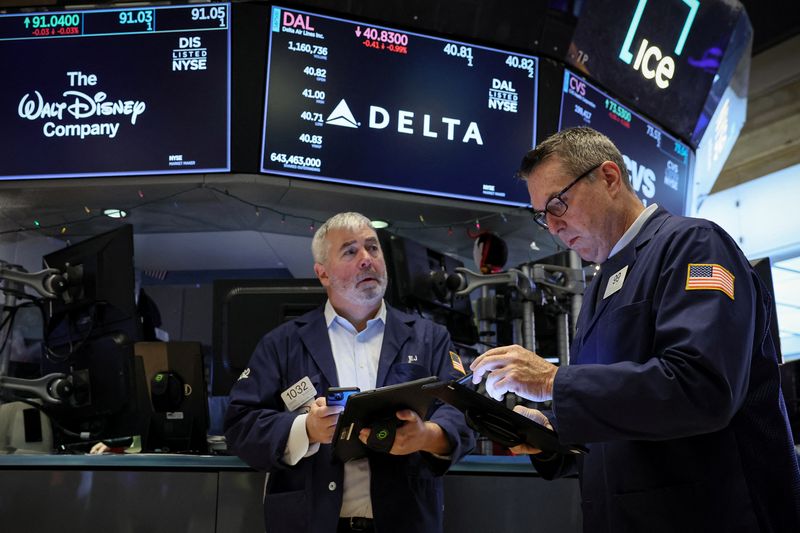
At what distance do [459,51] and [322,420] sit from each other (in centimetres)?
280

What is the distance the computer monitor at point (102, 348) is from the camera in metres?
3.29

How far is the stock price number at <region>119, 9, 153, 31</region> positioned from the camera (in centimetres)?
402

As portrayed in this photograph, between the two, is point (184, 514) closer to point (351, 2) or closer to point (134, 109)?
point (134, 109)

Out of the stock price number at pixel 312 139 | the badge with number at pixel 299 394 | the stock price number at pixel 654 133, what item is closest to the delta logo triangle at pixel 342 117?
the stock price number at pixel 312 139

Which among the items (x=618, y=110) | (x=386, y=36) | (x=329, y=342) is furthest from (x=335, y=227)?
(x=618, y=110)

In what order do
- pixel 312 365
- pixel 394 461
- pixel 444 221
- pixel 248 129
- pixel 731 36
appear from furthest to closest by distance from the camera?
pixel 731 36, pixel 444 221, pixel 248 129, pixel 312 365, pixel 394 461

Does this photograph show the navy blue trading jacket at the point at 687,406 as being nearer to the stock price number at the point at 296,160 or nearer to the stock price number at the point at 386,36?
the stock price number at the point at 296,160

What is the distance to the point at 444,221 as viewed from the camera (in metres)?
4.68

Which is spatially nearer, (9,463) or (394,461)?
(394,461)

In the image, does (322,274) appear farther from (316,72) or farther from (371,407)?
(316,72)

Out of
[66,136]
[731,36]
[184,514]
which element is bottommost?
[184,514]

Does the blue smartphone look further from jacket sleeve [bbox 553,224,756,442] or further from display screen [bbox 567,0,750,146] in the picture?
display screen [bbox 567,0,750,146]

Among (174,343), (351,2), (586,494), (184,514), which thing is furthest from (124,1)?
(586,494)

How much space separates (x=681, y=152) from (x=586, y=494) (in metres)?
4.22
